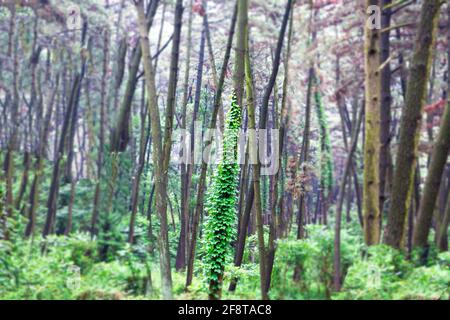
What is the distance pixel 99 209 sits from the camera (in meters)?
6.39

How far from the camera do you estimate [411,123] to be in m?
5.41

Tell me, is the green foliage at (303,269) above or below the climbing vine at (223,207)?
below

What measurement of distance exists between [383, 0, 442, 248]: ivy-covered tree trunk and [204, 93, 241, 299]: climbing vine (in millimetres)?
2301

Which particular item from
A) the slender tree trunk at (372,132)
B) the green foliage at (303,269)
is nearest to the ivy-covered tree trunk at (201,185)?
the green foliage at (303,269)

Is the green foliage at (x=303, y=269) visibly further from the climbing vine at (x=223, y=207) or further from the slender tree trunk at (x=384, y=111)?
the slender tree trunk at (x=384, y=111)

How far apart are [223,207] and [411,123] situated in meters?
2.61

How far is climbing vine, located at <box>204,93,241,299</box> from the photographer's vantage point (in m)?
3.79

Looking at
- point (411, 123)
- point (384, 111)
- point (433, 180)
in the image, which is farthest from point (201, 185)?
point (384, 111)

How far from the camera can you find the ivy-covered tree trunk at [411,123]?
532 centimetres

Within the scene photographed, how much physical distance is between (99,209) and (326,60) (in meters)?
3.62

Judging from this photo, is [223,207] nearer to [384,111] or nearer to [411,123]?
[411,123]

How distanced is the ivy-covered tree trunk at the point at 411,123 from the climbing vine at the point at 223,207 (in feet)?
7.55

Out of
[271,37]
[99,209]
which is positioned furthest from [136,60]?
[271,37]
